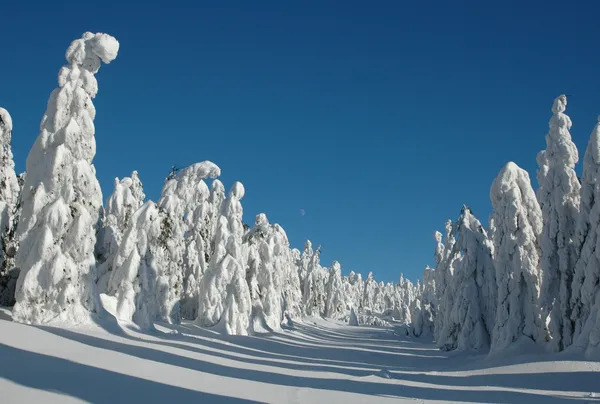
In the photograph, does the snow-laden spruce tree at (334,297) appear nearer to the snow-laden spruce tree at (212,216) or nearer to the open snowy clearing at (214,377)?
the snow-laden spruce tree at (212,216)

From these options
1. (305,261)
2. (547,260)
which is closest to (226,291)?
(547,260)

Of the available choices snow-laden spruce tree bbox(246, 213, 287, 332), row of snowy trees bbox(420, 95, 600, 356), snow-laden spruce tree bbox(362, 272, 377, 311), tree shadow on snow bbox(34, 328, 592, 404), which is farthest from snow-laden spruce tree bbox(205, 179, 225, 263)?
snow-laden spruce tree bbox(362, 272, 377, 311)

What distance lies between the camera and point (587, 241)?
72.9 feet

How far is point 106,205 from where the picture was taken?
3881 cm

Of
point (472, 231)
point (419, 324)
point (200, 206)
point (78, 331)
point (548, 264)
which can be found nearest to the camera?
point (78, 331)


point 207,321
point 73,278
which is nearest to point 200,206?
point 207,321

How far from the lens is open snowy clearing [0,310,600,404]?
10.6 metres

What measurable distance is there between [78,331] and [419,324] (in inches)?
1978

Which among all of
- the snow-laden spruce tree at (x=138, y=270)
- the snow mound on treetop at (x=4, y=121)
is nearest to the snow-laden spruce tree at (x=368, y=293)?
the snow-laden spruce tree at (x=138, y=270)

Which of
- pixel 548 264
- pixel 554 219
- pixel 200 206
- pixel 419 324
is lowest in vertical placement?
pixel 419 324

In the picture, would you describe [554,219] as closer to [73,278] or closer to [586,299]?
[586,299]

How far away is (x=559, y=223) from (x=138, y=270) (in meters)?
23.6

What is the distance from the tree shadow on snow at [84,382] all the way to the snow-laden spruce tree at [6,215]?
8.92m

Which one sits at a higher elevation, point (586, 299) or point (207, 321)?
point (586, 299)
